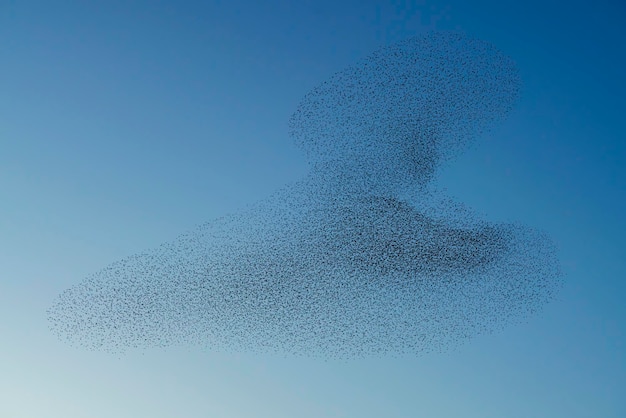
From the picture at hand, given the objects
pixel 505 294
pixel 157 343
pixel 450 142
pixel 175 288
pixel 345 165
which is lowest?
pixel 157 343

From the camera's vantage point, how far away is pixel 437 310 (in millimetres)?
4016

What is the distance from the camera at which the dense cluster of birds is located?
3.97m

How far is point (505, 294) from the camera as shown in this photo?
4.07 metres

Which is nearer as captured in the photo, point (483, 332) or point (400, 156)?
point (483, 332)

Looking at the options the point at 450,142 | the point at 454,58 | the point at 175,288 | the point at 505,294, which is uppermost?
the point at 454,58

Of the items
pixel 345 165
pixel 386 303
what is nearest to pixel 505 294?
pixel 386 303

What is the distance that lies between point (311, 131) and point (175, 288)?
1.60 m

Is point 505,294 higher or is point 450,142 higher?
point 450,142

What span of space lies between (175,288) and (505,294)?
248 cm

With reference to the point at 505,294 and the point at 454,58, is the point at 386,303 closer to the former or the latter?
the point at 505,294

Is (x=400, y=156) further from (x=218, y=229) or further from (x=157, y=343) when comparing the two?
(x=157, y=343)

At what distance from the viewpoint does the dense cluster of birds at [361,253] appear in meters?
3.97

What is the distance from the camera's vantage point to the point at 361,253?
4.12 metres

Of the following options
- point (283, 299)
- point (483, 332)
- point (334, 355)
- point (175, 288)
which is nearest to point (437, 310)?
point (483, 332)
